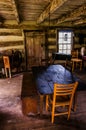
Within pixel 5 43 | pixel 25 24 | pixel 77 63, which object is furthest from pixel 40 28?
pixel 77 63

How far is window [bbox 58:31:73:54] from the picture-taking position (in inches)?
271

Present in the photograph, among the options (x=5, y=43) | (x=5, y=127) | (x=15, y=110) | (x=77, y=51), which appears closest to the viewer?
(x=5, y=127)

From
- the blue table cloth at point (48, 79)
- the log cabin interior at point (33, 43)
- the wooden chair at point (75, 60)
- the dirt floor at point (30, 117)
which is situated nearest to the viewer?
the blue table cloth at point (48, 79)

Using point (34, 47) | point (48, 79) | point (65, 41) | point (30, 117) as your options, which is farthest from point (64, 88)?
point (65, 41)

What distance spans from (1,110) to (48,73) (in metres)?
1.51

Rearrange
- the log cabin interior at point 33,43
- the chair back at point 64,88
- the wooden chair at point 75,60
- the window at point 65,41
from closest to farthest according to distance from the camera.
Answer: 1. the chair back at point 64,88
2. the log cabin interior at point 33,43
3. the wooden chair at point 75,60
4. the window at point 65,41

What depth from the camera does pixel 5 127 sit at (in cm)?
277

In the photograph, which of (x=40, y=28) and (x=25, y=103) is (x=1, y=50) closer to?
(x=40, y=28)

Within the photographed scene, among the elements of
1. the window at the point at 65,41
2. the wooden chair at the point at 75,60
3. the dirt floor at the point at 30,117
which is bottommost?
the dirt floor at the point at 30,117

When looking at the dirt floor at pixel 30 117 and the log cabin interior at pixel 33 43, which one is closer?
the dirt floor at pixel 30 117

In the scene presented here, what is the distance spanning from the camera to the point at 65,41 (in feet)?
23.1

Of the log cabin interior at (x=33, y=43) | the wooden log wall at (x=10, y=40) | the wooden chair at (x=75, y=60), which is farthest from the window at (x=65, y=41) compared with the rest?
the wooden log wall at (x=10, y=40)

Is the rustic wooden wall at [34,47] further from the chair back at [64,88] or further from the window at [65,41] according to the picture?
the chair back at [64,88]

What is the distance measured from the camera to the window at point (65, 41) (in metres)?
6.89
